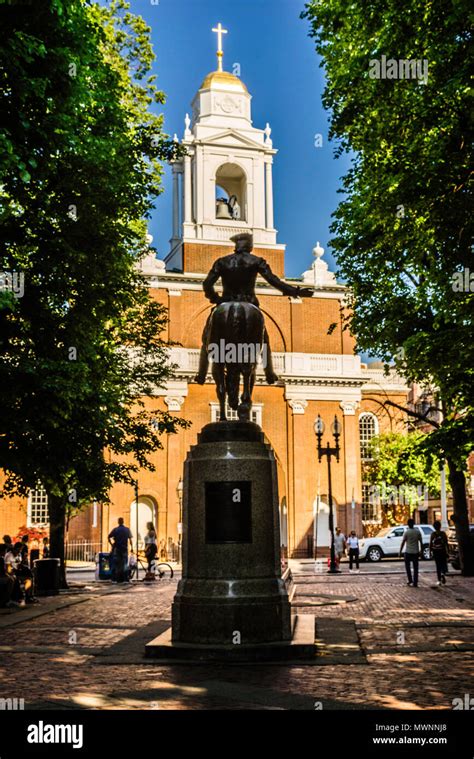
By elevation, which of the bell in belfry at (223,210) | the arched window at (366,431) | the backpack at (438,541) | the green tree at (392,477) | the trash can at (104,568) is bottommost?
the trash can at (104,568)

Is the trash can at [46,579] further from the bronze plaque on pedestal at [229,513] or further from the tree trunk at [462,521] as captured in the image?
the bronze plaque on pedestal at [229,513]

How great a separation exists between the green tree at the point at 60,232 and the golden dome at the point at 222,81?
29.8m

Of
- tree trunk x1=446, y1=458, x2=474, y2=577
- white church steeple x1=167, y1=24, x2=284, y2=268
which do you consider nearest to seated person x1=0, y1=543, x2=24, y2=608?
tree trunk x1=446, y1=458, x2=474, y2=577

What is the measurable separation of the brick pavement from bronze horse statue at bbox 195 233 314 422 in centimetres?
357

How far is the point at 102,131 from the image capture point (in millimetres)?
17172

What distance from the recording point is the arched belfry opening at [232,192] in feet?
151

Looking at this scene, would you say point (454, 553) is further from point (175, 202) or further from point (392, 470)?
point (175, 202)

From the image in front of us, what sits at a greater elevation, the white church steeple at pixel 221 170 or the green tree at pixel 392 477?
the white church steeple at pixel 221 170

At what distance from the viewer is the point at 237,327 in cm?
1084

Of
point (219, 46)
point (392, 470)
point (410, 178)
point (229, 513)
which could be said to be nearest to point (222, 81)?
point (219, 46)

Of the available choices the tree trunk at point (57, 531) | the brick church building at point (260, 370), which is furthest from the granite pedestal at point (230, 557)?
the brick church building at point (260, 370)

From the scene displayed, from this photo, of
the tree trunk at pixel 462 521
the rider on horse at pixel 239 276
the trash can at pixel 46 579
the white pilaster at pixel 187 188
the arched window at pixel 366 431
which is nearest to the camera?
the rider on horse at pixel 239 276

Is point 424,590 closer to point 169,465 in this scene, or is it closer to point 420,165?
point 420,165

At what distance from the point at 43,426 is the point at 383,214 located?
818 cm
